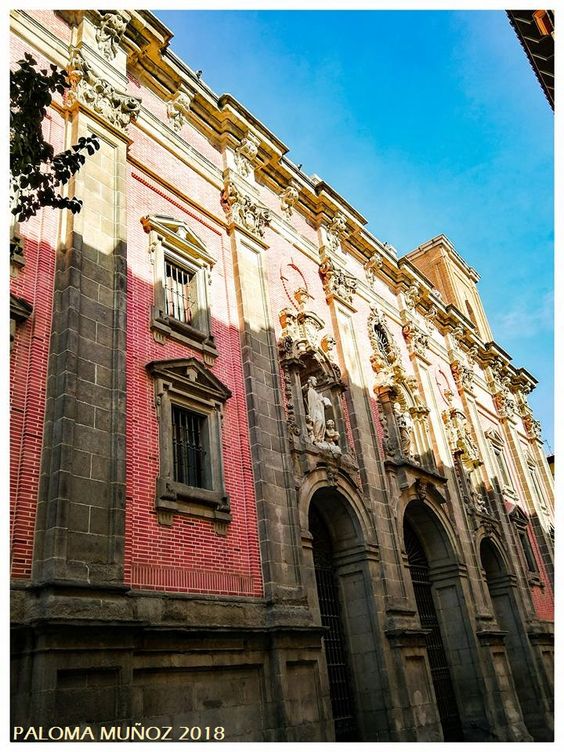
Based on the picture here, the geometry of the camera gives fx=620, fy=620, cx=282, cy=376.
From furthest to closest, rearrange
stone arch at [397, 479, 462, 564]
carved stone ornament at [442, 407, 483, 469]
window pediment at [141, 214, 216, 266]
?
1. carved stone ornament at [442, 407, 483, 469]
2. stone arch at [397, 479, 462, 564]
3. window pediment at [141, 214, 216, 266]

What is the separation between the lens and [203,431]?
11719 mm

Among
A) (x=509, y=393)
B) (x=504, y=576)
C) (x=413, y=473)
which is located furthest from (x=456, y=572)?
(x=509, y=393)

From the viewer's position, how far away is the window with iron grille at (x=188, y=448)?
10886 mm

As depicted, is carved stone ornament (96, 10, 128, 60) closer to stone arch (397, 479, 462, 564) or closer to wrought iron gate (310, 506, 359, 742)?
wrought iron gate (310, 506, 359, 742)

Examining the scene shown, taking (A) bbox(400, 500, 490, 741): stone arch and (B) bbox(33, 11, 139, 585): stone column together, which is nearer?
(B) bbox(33, 11, 139, 585): stone column

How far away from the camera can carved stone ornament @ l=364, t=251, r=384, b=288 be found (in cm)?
2131

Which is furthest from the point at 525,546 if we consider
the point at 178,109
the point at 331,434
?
the point at 178,109

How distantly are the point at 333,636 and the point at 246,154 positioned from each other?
12.0 m

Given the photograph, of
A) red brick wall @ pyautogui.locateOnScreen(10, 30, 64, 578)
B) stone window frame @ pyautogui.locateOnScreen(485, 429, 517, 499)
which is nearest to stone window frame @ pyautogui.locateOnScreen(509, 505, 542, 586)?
stone window frame @ pyautogui.locateOnScreen(485, 429, 517, 499)

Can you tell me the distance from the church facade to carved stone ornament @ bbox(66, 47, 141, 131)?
5cm

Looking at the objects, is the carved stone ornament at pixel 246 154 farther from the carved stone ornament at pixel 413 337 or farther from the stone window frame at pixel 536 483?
the stone window frame at pixel 536 483

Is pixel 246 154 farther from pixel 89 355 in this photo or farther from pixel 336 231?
pixel 89 355

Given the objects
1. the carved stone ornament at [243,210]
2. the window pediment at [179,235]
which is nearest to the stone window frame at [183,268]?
the window pediment at [179,235]

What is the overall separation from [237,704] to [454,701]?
970 cm
